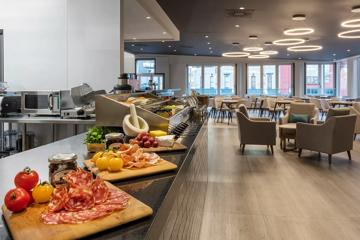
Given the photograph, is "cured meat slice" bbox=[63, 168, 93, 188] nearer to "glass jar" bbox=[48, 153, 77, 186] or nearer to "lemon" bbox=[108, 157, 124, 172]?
"glass jar" bbox=[48, 153, 77, 186]

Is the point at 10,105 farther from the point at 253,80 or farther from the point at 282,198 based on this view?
the point at 253,80

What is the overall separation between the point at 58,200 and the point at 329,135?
583 cm

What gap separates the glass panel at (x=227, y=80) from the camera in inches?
779

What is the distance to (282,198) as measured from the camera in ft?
13.6

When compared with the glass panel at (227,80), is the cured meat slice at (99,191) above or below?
below

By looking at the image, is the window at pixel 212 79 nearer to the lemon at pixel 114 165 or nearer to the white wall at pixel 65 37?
the white wall at pixel 65 37

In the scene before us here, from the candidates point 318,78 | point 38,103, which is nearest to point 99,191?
point 38,103

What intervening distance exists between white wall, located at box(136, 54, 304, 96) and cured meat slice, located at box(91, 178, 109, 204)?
17755mm

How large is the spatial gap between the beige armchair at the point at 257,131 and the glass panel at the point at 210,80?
1276cm

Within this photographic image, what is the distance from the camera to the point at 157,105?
11.6 ft

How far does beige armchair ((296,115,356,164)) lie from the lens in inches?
236

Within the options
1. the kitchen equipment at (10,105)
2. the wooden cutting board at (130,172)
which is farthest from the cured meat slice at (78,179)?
the kitchen equipment at (10,105)

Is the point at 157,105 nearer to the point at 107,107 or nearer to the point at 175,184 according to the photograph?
the point at 107,107

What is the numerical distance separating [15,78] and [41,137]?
65.1 inches
